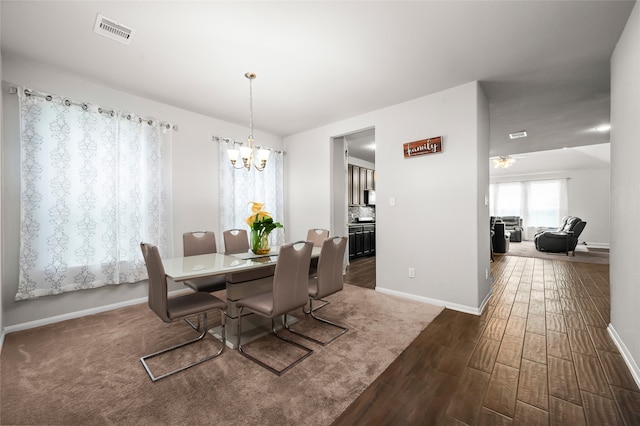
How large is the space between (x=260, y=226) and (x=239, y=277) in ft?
1.83

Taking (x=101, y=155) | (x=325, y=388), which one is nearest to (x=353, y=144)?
(x=101, y=155)

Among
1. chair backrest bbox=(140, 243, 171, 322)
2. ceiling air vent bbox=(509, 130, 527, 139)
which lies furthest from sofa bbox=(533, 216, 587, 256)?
chair backrest bbox=(140, 243, 171, 322)

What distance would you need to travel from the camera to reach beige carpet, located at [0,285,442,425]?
5.08 ft

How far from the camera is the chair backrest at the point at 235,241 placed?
11.2 feet

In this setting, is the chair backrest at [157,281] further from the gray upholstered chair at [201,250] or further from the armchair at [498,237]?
the armchair at [498,237]

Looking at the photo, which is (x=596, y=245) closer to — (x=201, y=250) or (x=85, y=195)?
(x=201, y=250)

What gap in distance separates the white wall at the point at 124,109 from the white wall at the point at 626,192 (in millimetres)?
4645

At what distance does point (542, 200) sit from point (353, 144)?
28.9ft

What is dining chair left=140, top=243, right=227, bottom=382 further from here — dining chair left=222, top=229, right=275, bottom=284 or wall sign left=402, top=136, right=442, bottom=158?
wall sign left=402, top=136, right=442, bottom=158

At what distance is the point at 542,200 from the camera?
9977 millimetres

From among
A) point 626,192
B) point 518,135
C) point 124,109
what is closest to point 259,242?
point 124,109

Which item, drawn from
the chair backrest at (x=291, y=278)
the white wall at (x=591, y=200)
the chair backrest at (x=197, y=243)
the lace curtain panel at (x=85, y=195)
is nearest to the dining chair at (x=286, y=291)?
the chair backrest at (x=291, y=278)

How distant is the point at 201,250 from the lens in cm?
324

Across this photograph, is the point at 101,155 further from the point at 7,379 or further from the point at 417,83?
the point at 417,83
